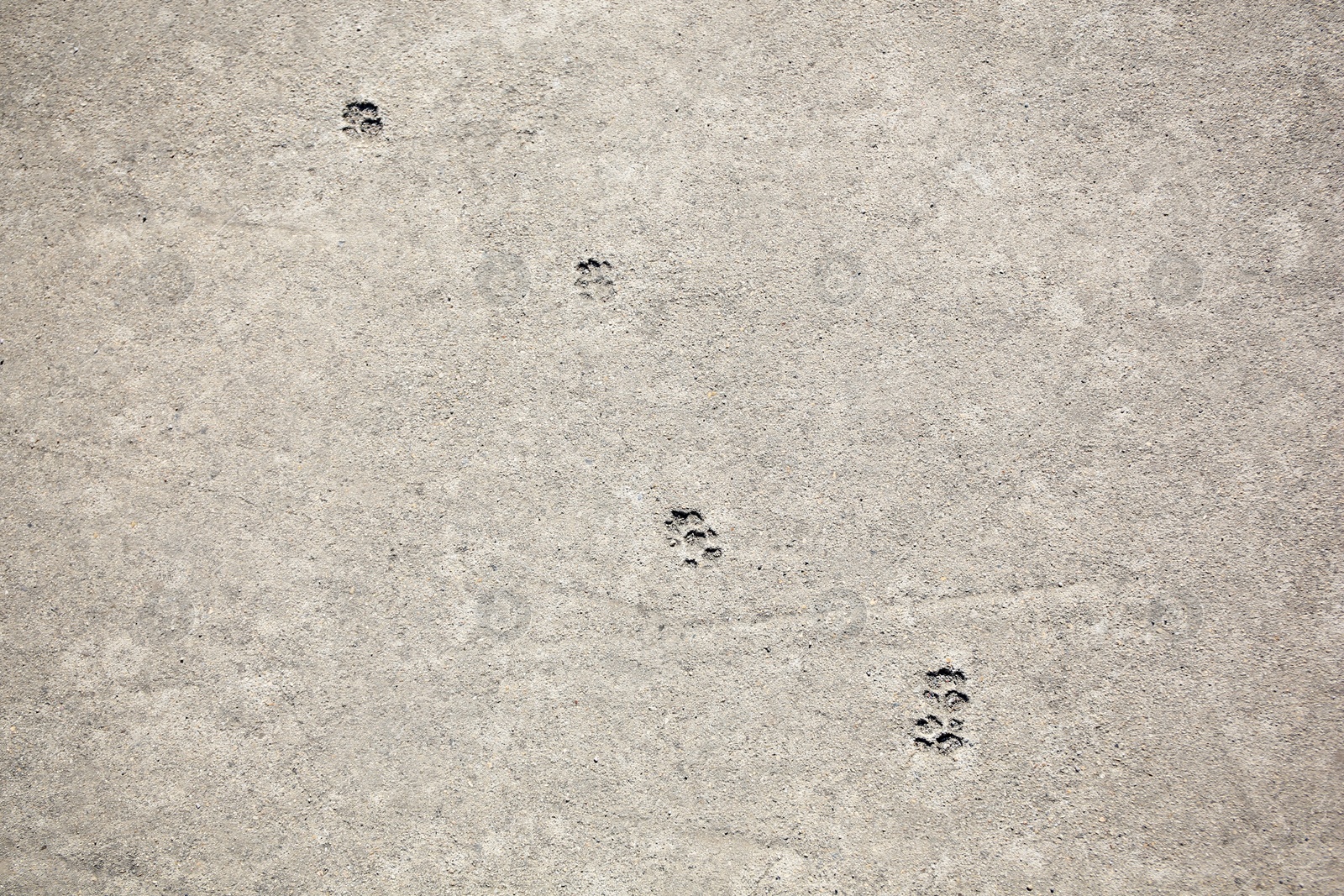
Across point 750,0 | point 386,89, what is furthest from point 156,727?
point 750,0

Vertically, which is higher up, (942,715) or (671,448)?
(671,448)

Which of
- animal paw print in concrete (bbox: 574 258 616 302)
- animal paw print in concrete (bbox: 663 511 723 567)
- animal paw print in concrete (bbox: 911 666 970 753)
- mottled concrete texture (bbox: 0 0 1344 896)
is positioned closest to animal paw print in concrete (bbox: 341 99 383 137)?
mottled concrete texture (bbox: 0 0 1344 896)

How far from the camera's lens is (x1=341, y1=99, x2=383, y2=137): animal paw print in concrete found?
336 cm

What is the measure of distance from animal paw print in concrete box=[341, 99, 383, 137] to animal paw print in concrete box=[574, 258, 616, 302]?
1049 mm

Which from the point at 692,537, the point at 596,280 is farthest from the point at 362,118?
the point at 692,537

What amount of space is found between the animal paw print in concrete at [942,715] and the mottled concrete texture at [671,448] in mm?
17

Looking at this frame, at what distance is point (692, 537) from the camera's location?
10.8 feet

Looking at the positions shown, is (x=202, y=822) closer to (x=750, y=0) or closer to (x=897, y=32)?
(x=750, y=0)

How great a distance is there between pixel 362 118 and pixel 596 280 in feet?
3.98

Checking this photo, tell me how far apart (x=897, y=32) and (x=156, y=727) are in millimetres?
4273

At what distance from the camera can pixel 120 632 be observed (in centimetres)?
327

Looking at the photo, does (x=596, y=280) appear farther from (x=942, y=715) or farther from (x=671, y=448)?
(x=942, y=715)

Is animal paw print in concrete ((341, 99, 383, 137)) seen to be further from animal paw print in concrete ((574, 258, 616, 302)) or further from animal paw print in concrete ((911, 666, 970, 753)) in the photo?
animal paw print in concrete ((911, 666, 970, 753))

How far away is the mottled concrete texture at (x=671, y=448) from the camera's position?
3229 millimetres
